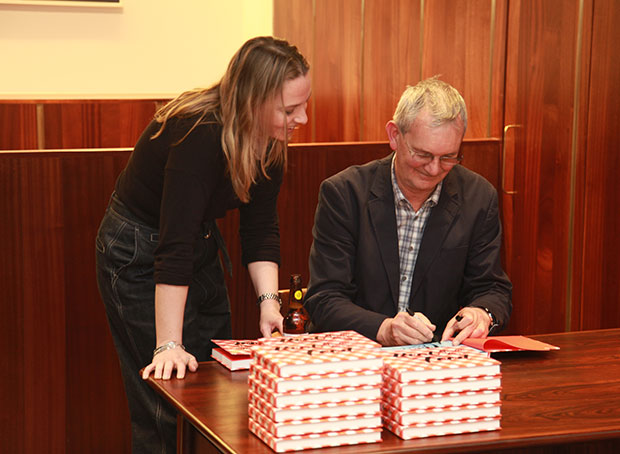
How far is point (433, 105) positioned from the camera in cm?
220

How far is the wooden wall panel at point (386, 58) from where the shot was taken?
15.1 feet

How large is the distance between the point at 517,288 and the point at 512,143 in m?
0.66

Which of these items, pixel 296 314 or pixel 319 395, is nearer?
pixel 319 395

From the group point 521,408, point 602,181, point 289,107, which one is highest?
point 289,107

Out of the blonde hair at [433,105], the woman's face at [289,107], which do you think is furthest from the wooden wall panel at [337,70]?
the woman's face at [289,107]

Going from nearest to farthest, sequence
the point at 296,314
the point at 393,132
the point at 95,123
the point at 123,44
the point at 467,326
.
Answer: the point at 467,326 < the point at 393,132 < the point at 296,314 < the point at 95,123 < the point at 123,44

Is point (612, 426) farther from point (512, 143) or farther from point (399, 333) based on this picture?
point (512, 143)

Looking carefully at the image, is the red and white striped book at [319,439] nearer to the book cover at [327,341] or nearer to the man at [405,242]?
the book cover at [327,341]

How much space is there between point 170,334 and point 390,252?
0.72m

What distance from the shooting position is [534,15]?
3.62m

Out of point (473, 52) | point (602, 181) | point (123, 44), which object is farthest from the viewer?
point (123, 44)

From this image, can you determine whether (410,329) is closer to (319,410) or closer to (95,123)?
(319,410)

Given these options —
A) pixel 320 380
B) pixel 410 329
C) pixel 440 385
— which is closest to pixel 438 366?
pixel 440 385

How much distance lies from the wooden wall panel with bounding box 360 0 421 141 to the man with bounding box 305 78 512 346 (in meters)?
2.32
